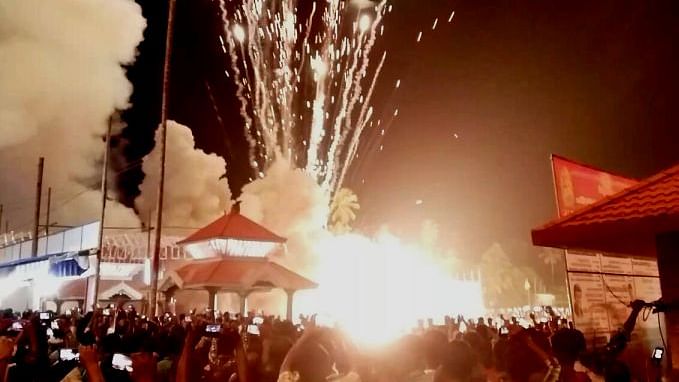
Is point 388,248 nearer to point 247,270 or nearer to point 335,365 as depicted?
point 247,270

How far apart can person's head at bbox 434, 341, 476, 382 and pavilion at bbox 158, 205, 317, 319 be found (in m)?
11.9

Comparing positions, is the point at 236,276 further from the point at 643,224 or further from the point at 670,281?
the point at 643,224

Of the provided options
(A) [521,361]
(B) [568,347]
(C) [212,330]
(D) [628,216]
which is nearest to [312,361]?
(C) [212,330]

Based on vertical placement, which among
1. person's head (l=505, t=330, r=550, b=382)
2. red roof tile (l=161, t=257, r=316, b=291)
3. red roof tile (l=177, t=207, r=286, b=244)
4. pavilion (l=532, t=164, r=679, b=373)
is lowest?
person's head (l=505, t=330, r=550, b=382)

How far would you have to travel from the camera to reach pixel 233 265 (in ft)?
53.8

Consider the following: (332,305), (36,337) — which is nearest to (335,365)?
(36,337)

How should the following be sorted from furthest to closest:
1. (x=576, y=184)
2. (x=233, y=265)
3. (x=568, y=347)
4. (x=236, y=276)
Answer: (x=233, y=265), (x=236, y=276), (x=576, y=184), (x=568, y=347)

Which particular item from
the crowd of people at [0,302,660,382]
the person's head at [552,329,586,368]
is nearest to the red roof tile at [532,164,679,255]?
the crowd of people at [0,302,660,382]

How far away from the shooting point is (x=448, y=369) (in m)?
4.09

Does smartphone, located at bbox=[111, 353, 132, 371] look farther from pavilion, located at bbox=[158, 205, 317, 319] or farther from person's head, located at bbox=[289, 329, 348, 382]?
pavilion, located at bbox=[158, 205, 317, 319]

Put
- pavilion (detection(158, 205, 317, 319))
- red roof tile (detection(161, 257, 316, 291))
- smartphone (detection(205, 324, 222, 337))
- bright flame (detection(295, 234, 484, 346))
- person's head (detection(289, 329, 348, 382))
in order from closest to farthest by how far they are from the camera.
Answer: person's head (detection(289, 329, 348, 382))
smartphone (detection(205, 324, 222, 337))
red roof tile (detection(161, 257, 316, 291))
pavilion (detection(158, 205, 317, 319))
bright flame (detection(295, 234, 484, 346))

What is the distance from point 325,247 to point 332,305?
13.3 m

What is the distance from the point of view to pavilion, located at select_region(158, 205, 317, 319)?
15852mm

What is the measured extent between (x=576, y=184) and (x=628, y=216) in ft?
11.4
